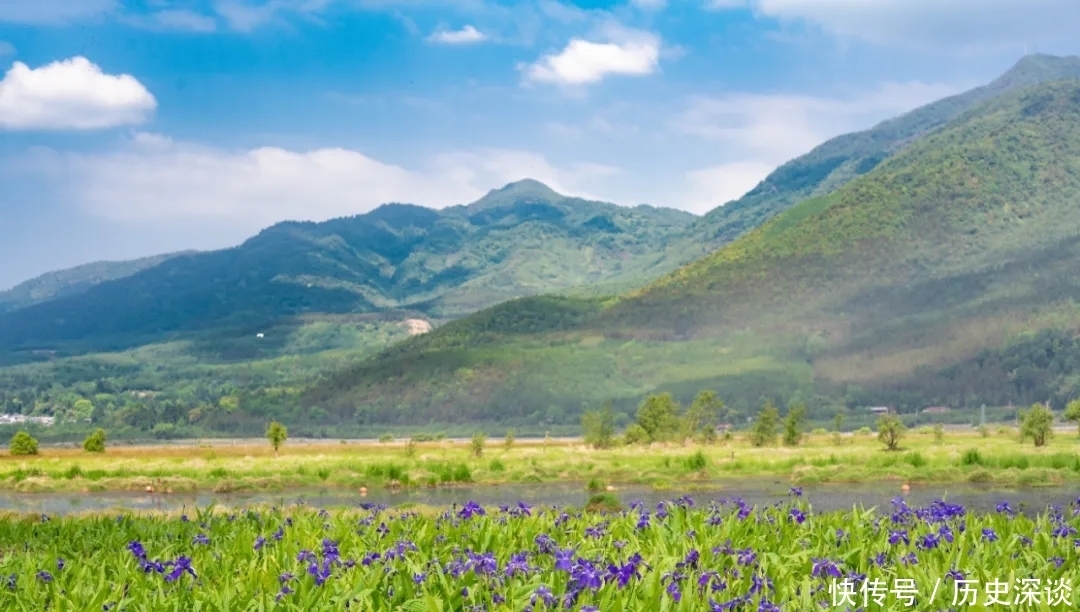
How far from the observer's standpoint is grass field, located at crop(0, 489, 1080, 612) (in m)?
8.75

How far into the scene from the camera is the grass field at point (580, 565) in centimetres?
875

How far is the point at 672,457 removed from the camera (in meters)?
53.0

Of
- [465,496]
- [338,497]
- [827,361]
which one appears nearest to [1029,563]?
[465,496]

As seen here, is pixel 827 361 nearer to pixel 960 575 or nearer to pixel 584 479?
pixel 584 479

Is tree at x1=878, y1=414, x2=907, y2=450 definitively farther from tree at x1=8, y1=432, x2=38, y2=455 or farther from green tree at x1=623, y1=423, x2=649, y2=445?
tree at x1=8, y1=432, x2=38, y2=455

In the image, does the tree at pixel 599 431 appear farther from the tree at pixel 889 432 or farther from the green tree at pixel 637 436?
the tree at pixel 889 432

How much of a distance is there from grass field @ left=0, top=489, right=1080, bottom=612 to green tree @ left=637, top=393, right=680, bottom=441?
63.5 metres

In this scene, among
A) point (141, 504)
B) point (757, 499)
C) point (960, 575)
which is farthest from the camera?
point (141, 504)

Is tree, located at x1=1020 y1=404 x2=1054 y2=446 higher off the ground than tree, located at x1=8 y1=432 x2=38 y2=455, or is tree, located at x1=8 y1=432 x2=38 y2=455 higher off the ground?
tree, located at x1=8 y1=432 x2=38 y2=455

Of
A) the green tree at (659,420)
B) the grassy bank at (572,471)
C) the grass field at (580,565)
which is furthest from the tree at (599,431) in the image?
the grass field at (580,565)

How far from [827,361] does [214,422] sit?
338 feet

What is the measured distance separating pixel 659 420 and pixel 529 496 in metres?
38.1

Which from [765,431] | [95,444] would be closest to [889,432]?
[765,431]

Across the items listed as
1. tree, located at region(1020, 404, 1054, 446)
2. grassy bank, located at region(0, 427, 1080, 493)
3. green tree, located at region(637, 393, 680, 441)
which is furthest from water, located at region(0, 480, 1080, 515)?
green tree, located at region(637, 393, 680, 441)
